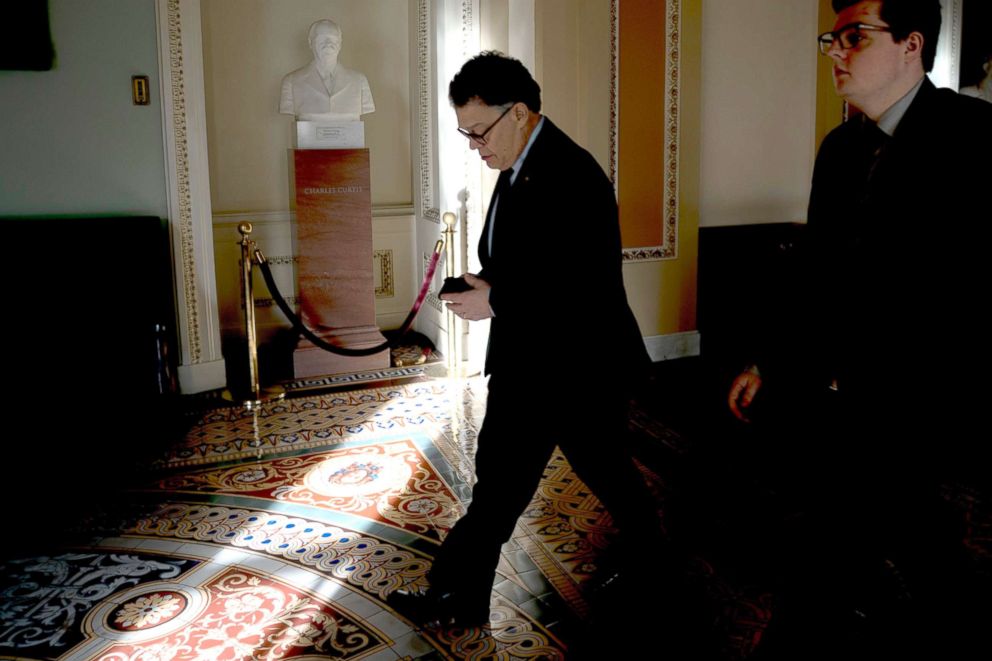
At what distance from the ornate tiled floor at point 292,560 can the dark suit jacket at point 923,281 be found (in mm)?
1208

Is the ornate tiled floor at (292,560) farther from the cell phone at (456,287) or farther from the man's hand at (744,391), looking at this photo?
the cell phone at (456,287)

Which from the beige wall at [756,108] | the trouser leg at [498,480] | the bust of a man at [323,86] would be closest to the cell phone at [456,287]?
the trouser leg at [498,480]

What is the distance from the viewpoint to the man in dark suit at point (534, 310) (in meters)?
2.28

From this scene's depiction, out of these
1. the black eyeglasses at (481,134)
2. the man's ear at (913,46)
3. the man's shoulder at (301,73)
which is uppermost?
the man's shoulder at (301,73)

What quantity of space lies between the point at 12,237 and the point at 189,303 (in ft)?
3.52

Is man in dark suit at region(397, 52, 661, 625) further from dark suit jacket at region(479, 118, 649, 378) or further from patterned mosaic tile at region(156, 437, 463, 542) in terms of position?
patterned mosaic tile at region(156, 437, 463, 542)

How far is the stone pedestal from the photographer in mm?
5508

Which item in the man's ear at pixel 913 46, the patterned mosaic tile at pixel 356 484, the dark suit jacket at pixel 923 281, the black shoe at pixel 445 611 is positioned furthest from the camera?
the patterned mosaic tile at pixel 356 484

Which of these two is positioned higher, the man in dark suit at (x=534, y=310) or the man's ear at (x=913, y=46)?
the man's ear at (x=913, y=46)

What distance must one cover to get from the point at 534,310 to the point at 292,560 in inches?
56.7

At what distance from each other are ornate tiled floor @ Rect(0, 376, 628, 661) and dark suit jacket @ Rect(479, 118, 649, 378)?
877 millimetres

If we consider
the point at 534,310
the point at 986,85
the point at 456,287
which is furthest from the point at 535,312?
the point at 986,85

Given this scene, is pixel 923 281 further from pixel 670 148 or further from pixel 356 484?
pixel 670 148

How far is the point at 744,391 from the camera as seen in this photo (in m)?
2.25
